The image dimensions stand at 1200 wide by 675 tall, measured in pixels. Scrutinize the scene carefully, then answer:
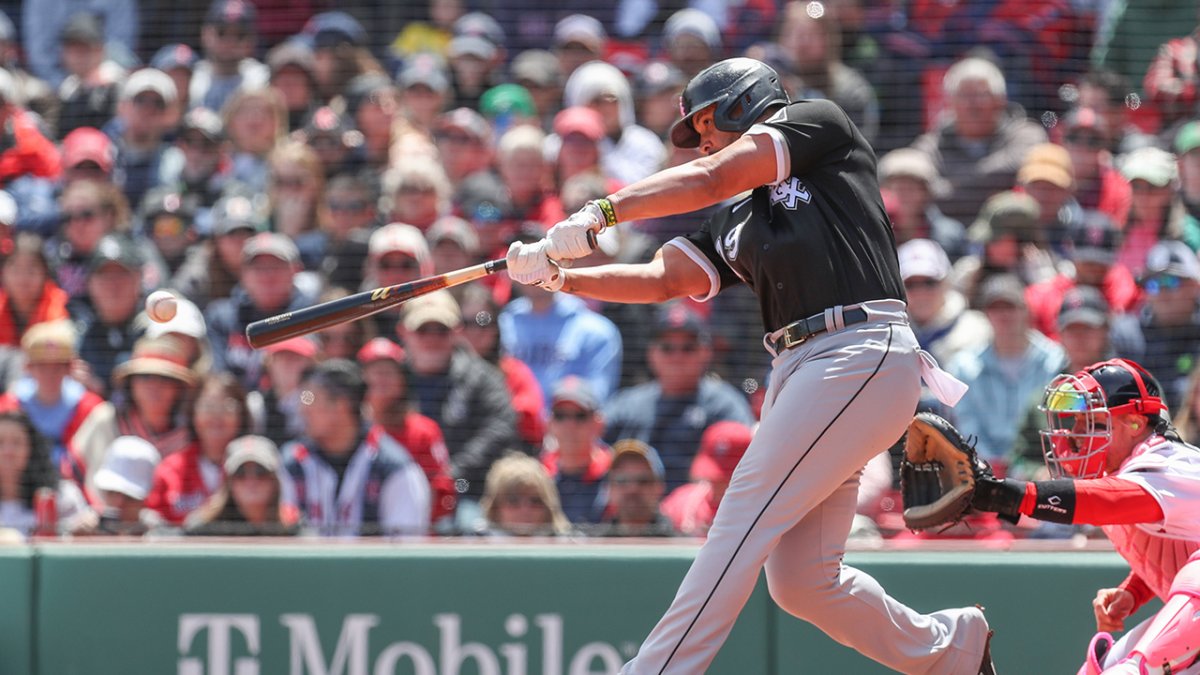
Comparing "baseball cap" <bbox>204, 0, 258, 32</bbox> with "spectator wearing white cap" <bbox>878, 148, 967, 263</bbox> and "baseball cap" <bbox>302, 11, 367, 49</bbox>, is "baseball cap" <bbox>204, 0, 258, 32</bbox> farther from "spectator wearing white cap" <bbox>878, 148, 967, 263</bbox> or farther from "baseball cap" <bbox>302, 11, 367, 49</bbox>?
"spectator wearing white cap" <bbox>878, 148, 967, 263</bbox>

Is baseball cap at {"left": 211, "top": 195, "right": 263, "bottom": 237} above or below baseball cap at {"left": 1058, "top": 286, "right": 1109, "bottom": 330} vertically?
above

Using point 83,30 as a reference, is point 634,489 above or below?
below

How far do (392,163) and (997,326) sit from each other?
334 centimetres

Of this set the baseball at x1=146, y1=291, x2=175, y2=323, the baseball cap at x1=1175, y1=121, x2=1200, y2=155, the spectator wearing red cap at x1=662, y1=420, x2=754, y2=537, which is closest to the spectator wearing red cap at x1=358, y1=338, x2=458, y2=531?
the spectator wearing red cap at x1=662, y1=420, x2=754, y2=537

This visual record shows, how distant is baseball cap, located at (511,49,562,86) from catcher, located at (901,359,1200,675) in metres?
5.11

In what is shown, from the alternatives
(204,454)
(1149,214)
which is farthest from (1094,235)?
(204,454)

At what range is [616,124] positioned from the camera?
840 centimetres

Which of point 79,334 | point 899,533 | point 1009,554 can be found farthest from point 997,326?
point 79,334

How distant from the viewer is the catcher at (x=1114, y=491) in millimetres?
3756

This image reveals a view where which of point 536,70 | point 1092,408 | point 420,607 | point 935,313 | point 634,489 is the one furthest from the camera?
point 536,70

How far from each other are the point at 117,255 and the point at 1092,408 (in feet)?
16.7

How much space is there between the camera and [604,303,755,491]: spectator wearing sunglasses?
666cm

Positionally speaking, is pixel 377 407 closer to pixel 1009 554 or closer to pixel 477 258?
pixel 477 258

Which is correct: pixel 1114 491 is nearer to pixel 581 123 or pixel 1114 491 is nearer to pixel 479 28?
pixel 581 123
